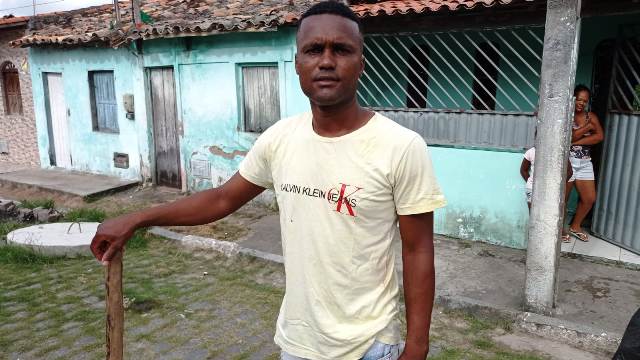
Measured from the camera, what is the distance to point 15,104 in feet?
44.2

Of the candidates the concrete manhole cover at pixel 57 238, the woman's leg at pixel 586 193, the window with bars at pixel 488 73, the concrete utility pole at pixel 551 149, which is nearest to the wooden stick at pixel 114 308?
the concrete utility pole at pixel 551 149

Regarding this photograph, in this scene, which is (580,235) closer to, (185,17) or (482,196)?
(482,196)

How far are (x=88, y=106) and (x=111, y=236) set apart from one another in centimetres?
1039

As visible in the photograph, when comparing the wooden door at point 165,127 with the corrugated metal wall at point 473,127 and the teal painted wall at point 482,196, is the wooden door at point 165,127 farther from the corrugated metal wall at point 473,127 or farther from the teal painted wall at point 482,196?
the teal painted wall at point 482,196

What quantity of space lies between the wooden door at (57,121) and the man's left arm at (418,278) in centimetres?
1195

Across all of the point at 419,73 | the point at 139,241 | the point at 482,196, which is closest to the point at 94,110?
the point at 139,241

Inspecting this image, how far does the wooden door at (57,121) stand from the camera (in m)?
11.7

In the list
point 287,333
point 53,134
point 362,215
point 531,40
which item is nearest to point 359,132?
point 362,215

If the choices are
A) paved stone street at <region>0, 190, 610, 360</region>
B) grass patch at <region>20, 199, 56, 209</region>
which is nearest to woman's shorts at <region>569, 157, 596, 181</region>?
paved stone street at <region>0, 190, 610, 360</region>

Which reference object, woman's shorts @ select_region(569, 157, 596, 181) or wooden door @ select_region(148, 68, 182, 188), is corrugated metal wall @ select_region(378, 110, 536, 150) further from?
wooden door @ select_region(148, 68, 182, 188)

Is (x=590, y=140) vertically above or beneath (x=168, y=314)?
above

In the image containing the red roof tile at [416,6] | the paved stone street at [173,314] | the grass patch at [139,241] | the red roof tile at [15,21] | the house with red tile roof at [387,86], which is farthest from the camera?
the red roof tile at [15,21]

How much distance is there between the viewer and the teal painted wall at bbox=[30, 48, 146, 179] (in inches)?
400

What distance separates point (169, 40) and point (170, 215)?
813cm
